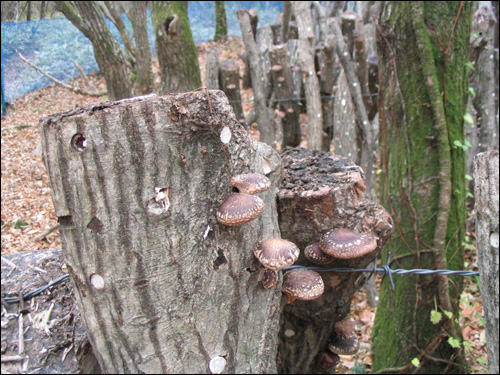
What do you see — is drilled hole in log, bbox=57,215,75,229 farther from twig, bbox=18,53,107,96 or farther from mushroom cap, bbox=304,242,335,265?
twig, bbox=18,53,107,96

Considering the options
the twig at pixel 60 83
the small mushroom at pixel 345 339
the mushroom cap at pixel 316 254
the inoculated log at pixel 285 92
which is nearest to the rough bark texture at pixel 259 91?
the inoculated log at pixel 285 92

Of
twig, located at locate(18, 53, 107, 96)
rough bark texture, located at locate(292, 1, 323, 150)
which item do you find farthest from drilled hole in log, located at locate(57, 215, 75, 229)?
twig, located at locate(18, 53, 107, 96)

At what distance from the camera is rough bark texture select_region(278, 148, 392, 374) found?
2098mm

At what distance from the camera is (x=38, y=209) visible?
455cm

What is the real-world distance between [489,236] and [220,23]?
20.0 meters

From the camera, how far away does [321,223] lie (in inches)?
83.7

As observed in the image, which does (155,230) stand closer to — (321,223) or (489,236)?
(321,223)

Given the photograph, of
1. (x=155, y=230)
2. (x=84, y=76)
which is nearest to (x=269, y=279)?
(x=155, y=230)

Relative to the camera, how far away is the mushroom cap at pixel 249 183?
158 cm

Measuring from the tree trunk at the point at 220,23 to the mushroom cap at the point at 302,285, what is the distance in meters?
19.3

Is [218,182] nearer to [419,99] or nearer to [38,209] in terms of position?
[419,99]

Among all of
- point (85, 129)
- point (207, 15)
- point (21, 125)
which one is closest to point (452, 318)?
point (85, 129)

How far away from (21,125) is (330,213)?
5752 millimetres

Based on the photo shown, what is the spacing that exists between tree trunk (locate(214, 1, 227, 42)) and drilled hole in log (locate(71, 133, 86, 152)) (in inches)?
766
